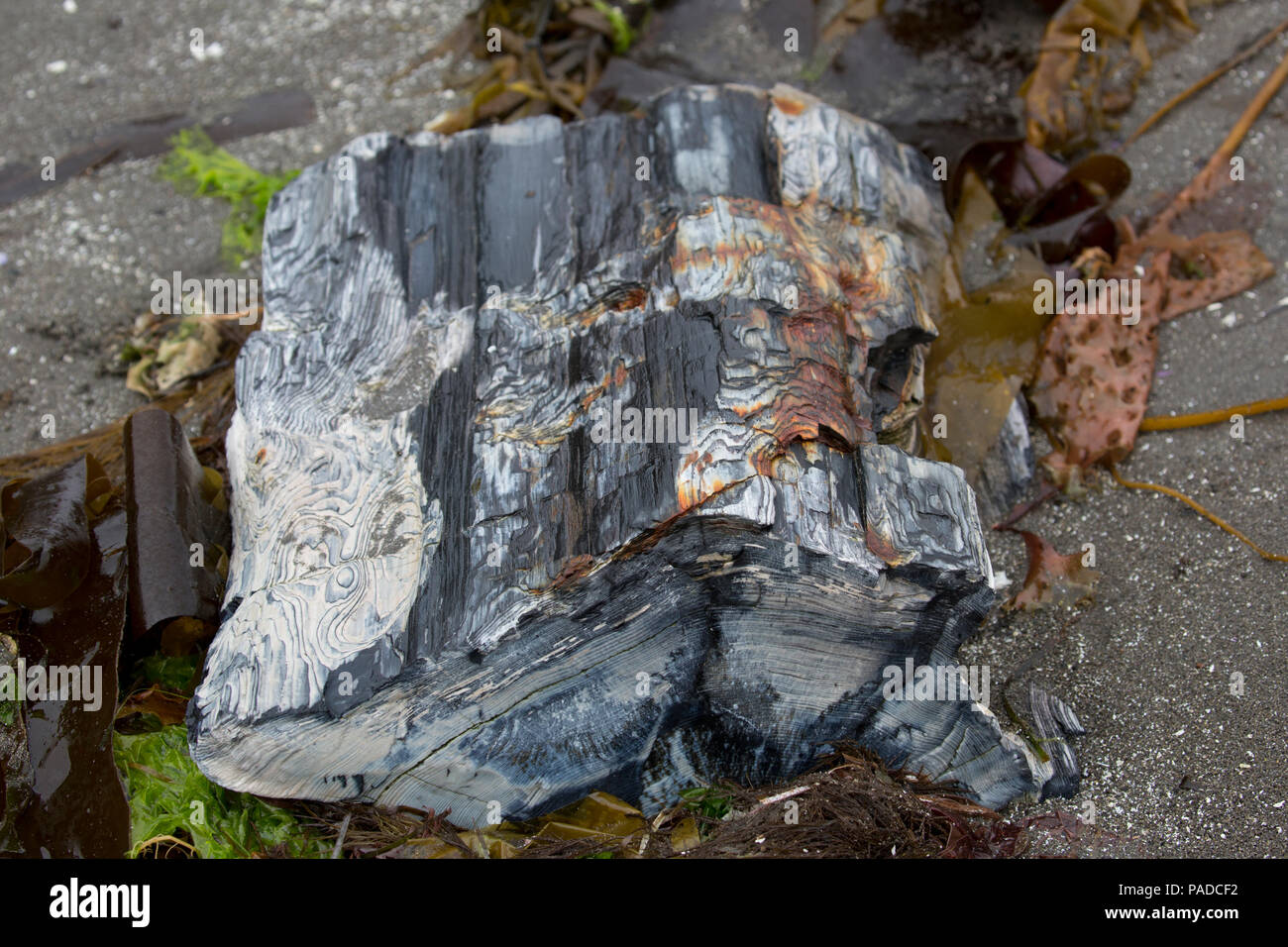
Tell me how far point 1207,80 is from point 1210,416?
2065 mm

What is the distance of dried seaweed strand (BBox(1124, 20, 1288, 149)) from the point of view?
4.67 m

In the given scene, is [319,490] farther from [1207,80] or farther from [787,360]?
[1207,80]

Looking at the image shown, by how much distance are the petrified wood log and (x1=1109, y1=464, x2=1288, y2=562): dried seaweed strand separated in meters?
0.88

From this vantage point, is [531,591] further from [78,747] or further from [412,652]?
[78,747]

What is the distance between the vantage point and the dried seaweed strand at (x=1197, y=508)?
3.33m

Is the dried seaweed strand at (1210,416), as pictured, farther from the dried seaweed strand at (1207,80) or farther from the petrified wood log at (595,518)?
the dried seaweed strand at (1207,80)

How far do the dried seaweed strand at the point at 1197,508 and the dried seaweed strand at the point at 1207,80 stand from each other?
1912mm

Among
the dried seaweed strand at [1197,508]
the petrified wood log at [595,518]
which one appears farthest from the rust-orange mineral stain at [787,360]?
the dried seaweed strand at [1197,508]

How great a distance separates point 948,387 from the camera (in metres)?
3.80

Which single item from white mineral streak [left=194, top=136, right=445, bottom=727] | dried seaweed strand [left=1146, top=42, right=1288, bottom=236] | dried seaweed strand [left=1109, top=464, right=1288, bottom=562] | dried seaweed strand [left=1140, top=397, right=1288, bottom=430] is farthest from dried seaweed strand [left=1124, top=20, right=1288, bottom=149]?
white mineral streak [left=194, top=136, right=445, bottom=727]

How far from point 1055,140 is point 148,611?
4.21 metres
